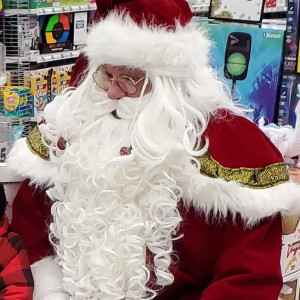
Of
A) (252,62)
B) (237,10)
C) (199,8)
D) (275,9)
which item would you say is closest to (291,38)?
(252,62)

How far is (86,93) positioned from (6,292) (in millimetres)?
497

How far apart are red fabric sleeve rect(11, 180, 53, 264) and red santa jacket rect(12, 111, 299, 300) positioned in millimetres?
364

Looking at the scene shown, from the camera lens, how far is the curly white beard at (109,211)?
4.79 ft

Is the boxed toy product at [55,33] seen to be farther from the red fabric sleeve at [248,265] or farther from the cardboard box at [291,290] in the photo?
the red fabric sleeve at [248,265]

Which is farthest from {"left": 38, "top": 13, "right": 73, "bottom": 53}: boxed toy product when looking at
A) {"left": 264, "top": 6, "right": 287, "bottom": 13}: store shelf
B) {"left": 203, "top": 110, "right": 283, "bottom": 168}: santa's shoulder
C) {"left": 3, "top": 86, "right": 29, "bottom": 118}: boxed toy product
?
{"left": 203, "top": 110, "right": 283, "bottom": 168}: santa's shoulder

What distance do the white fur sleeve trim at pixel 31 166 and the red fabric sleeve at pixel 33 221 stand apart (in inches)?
2.6

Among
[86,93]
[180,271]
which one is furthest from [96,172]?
[180,271]

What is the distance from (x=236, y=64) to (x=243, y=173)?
167 centimetres

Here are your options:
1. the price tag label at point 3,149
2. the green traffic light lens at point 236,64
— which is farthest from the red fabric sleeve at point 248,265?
the price tag label at point 3,149

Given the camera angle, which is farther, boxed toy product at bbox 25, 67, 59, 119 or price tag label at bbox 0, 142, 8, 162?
boxed toy product at bbox 25, 67, 59, 119

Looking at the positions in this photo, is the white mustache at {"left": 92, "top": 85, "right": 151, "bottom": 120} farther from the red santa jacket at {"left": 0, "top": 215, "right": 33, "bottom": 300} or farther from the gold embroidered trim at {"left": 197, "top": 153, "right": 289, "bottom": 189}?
the red santa jacket at {"left": 0, "top": 215, "right": 33, "bottom": 300}

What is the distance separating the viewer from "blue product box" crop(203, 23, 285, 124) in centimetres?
298

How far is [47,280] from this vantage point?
1611 mm

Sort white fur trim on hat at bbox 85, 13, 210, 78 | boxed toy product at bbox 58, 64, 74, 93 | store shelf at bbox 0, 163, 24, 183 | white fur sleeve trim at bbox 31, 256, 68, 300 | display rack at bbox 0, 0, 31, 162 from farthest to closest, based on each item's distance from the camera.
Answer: boxed toy product at bbox 58, 64, 74, 93 → display rack at bbox 0, 0, 31, 162 → store shelf at bbox 0, 163, 24, 183 → white fur sleeve trim at bbox 31, 256, 68, 300 → white fur trim on hat at bbox 85, 13, 210, 78
